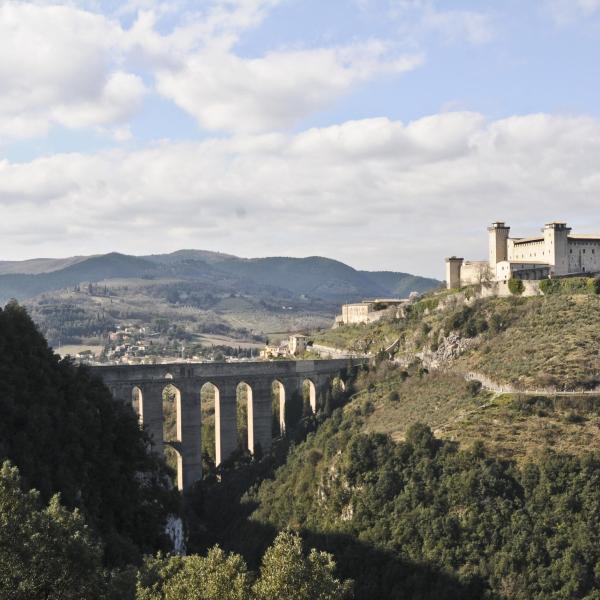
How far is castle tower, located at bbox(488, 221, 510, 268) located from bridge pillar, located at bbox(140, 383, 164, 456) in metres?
35.0

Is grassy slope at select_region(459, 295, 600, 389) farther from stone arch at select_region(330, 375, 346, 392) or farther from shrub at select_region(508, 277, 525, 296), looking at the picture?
stone arch at select_region(330, 375, 346, 392)

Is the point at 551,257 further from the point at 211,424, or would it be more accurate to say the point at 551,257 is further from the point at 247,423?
the point at 211,424

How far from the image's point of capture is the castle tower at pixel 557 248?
7456cm

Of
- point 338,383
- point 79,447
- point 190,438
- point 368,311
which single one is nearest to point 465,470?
point 79,447

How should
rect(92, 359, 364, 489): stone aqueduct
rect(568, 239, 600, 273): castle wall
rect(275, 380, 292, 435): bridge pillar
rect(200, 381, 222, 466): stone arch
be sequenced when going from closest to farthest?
rect(92, 359, 364, 489): stone aqueduct
rect(200, 381, 222, 466): stone arch
rect(275, 380, 292, 435): bridge pillar
rect(568, 239, 600, 273): castle wall

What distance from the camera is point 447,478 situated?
1973 inches

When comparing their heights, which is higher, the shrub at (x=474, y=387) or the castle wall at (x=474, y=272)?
the castle wall at (x=474, y=272)

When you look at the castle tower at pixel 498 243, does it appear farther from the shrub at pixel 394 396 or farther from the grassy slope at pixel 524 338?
the shrub at pixel 394 396

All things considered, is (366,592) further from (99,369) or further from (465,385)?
(99,369)

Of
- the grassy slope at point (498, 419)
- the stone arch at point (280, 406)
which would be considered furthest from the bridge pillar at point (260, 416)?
the grassy slope at point (498, 419)

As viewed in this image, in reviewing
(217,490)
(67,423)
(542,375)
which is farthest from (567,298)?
(67,423)

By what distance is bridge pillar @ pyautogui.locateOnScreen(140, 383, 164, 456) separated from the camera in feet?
213

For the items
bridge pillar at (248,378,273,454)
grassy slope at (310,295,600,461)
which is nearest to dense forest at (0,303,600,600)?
grassy slope at (310,295,600,461)

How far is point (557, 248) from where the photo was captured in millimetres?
74688
